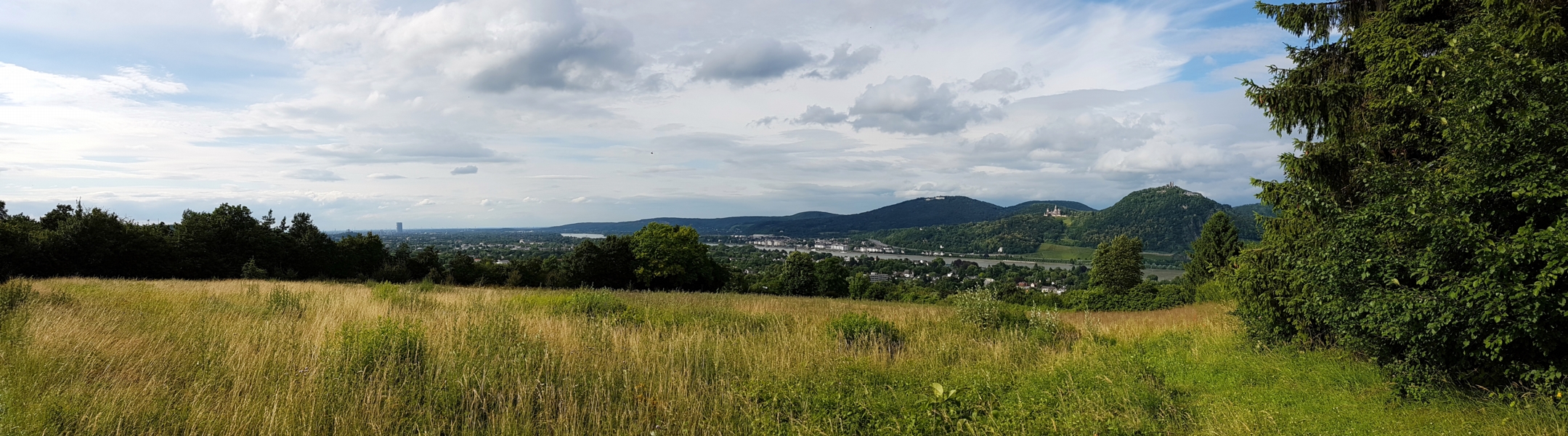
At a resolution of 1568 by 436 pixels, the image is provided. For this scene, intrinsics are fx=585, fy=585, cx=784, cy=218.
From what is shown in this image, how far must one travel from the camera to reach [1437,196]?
544 centimetres

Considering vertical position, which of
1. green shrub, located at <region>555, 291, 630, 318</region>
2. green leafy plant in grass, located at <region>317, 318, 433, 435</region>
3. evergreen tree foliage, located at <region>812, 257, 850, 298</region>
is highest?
green leafy plant in grass, located at <region>317, 318, 433, 435</region>

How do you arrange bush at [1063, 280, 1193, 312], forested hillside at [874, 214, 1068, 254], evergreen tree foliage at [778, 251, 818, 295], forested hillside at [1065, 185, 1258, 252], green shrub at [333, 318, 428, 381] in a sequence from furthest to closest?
forested hillside at [874, 214, 1068, 254]
forested hillside at [1065, 185, 1258, 252]
evergreen tree foliage at [778, 251, 818, 295]
bush at [1063, 280, 1193, 312]
green shrub at [333, 318, 428, 381]

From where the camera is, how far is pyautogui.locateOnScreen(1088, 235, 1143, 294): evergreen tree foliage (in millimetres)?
40188

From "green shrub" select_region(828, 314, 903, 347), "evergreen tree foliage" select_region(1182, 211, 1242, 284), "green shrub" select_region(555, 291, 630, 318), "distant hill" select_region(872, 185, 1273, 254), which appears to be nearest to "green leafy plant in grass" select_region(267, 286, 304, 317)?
"green shrub" select_region(555, 291, 630, 318)

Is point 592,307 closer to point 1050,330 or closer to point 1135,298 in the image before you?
point 1050,330

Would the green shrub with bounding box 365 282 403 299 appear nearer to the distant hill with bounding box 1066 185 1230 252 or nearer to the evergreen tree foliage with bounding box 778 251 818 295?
the evergreen tree foliage with bounding box 778 251 818 295

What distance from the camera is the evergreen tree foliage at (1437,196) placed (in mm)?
4949

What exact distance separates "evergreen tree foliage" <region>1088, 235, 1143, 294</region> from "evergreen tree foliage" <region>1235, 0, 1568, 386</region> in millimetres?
33722

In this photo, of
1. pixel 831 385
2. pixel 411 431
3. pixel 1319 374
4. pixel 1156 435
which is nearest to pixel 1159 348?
pixel 1319 374

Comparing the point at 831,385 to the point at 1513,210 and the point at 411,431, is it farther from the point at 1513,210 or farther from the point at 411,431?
the point at 1513,210

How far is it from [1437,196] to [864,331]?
6.66 metres

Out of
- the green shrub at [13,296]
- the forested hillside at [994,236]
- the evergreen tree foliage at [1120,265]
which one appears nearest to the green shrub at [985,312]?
the green shrub at [13,296]

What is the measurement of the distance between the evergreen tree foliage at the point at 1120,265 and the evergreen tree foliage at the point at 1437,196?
33722mm

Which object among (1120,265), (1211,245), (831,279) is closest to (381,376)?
(1211,245)
